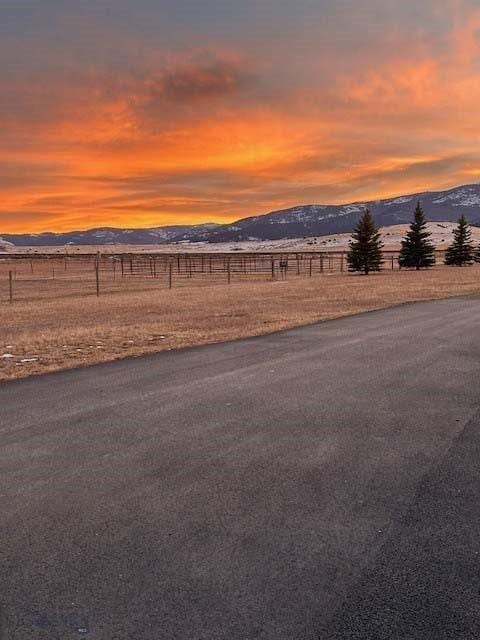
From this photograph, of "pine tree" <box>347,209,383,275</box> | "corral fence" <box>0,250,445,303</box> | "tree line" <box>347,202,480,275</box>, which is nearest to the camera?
"corral fence" <box>0,250,445,303</box>

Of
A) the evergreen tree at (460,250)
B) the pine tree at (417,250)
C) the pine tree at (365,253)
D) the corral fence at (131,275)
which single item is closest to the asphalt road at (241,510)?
the corral fence at (131,275)

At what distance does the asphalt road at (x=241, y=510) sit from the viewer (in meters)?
2.95

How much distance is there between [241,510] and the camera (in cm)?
414

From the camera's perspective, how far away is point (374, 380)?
328 inches

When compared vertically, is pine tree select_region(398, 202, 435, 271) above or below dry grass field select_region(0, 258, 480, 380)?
above

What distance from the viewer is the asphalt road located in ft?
9.67

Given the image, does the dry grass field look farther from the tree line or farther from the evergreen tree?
the evergreen tree

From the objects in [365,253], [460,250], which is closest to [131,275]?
[365,253]

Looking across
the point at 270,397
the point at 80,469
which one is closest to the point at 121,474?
the point at 80,469

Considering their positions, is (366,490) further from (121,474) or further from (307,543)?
(121,474)

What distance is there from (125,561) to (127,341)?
9812mm

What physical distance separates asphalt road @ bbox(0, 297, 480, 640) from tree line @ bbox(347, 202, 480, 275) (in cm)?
4703

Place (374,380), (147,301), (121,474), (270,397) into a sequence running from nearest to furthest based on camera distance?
(121,474) < (270,397) < (374,380) < (147,301)

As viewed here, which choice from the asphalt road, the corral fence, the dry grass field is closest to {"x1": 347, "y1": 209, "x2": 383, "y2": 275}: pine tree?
the corral fence
